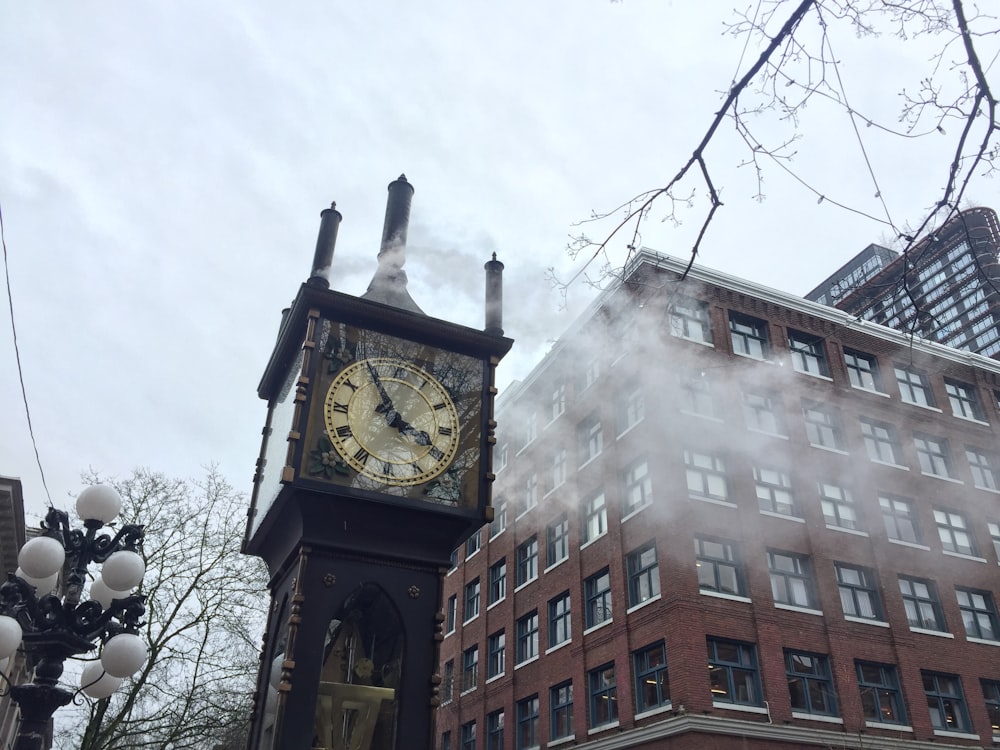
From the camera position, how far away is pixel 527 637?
24.2m

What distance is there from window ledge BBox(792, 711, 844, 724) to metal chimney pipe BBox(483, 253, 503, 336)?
1459 centimetres

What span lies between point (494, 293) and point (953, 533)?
21508mm

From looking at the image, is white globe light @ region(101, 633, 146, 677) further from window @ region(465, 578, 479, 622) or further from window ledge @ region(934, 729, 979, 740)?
window @ region(465, 578, 479, 622)

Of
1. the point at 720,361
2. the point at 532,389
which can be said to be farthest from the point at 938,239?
the point at 532,389

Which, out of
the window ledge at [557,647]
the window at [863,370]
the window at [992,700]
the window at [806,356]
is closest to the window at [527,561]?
the window ledge at [557,647]

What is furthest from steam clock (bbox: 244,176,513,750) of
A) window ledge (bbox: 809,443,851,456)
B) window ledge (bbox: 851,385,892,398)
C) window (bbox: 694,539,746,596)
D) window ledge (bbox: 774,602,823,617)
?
window ledge (bbox: 851,385,892,398)

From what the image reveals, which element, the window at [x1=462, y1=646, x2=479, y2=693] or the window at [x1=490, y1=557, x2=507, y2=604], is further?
the window at [x1=490, y1=557, x2=507, y2=604]

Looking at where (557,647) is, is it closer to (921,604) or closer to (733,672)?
(733,672)

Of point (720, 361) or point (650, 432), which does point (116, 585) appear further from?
point (720, 361)

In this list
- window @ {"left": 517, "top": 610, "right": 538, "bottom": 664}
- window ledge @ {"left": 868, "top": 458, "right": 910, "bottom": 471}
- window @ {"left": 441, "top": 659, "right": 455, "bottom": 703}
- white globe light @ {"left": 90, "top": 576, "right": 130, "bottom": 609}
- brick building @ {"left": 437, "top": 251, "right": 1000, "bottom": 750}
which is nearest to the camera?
white globe light @ {"left": 90, "top": 576, "right": 130, "bottom": 609}

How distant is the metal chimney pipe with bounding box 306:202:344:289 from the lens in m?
6.07

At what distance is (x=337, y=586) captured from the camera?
5.22 metres

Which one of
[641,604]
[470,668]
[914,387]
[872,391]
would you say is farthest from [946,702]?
[470,668]

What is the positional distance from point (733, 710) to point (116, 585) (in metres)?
14.5
